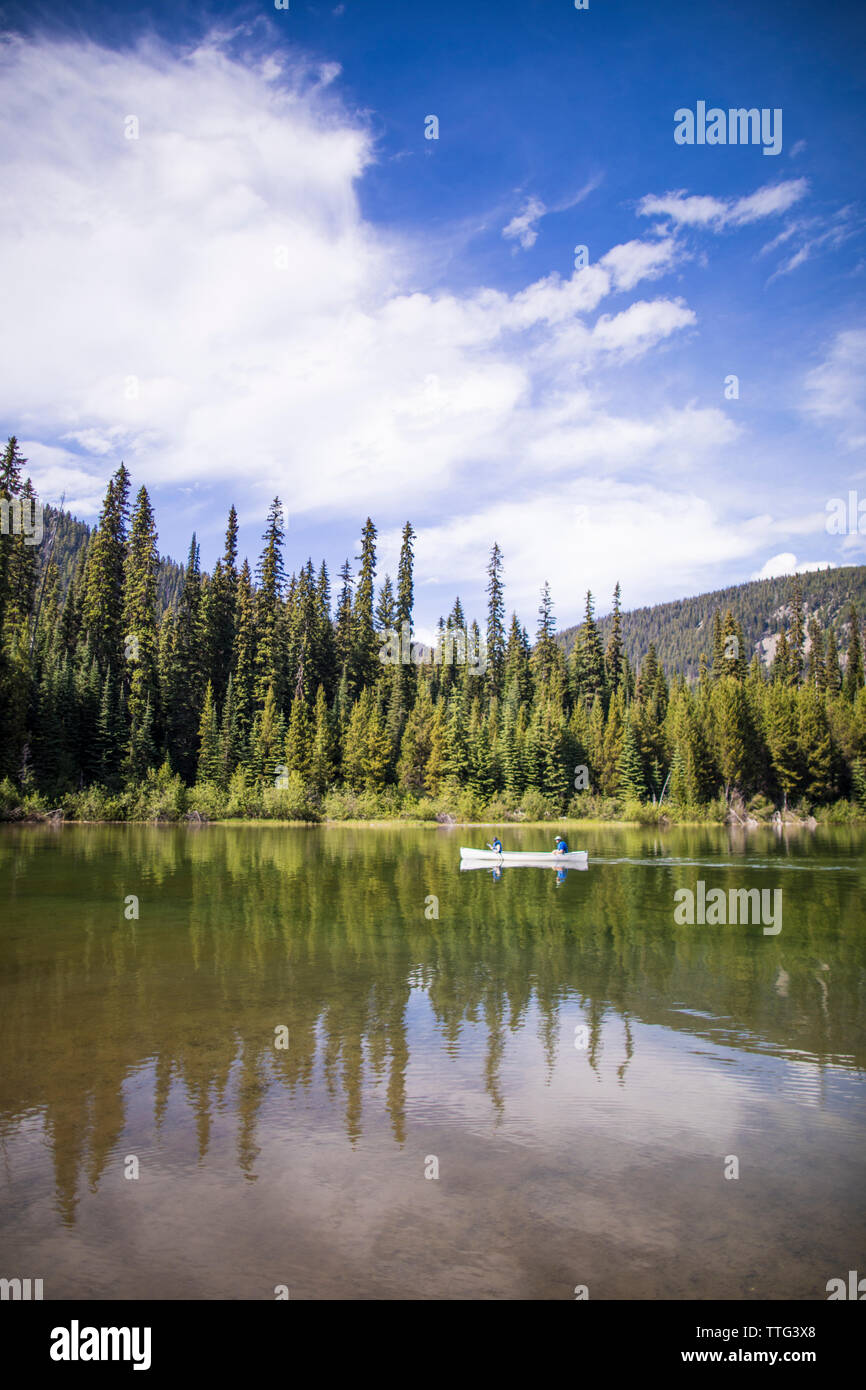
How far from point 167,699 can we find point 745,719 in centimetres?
5914

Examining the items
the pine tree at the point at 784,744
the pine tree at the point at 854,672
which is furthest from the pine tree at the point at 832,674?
the pine tree at the point at 784,744

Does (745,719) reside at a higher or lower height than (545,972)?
higher

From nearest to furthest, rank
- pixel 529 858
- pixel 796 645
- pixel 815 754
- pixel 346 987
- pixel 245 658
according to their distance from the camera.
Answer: pixel 346 987
pixel 529 858
pixel 245 658
pixel 815 754
pixel 796 645

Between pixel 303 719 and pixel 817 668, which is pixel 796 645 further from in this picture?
pixel 303 719

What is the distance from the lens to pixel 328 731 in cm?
8106

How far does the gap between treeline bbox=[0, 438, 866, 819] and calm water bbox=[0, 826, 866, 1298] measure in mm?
52464

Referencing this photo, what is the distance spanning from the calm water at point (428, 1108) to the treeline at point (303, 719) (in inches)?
2066

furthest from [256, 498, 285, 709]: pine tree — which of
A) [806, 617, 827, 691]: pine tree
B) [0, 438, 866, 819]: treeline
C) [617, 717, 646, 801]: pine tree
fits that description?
[806, 617, 827, 691]: pine tree

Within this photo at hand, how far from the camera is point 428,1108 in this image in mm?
9914

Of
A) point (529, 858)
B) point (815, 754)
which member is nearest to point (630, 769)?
point (815, 754)

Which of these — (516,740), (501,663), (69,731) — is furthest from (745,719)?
(69,731)

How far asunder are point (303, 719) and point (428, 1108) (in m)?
72.0

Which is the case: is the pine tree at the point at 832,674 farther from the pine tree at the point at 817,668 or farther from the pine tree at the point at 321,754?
the pine tree at the point at 321,754
